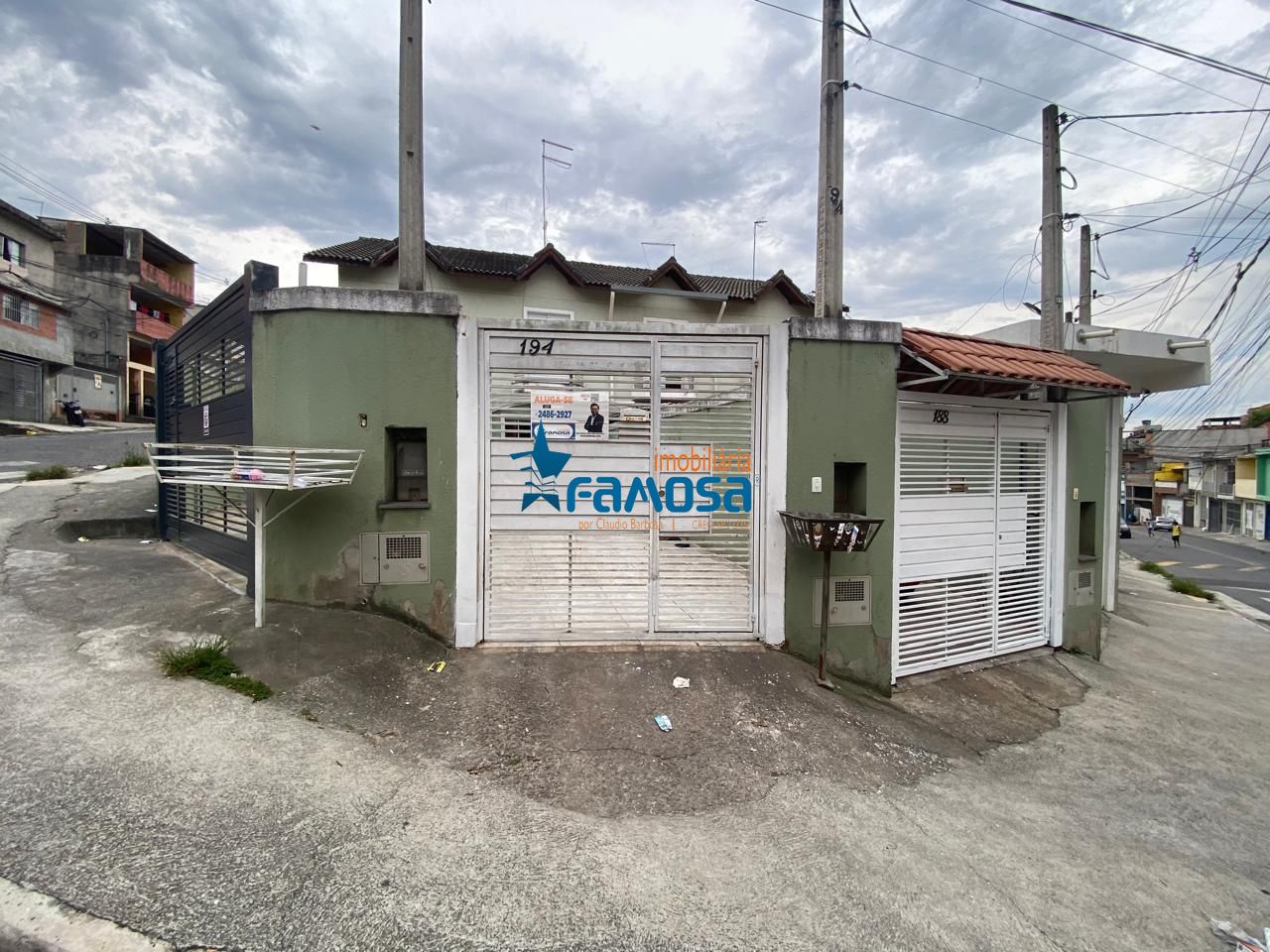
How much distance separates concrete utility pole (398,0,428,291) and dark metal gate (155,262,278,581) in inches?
50.3

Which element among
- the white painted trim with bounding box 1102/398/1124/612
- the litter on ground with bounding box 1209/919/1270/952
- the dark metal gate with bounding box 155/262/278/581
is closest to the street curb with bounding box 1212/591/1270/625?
the white painted trim with bounding box 1102/398/1124/612

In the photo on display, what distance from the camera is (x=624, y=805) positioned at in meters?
3.00

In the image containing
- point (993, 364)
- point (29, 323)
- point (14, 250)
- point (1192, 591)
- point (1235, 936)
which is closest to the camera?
point (1235, 936)

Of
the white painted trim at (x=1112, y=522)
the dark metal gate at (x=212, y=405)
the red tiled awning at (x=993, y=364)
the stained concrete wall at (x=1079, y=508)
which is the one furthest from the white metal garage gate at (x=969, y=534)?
the dark metal gate at (x=212, y=405)

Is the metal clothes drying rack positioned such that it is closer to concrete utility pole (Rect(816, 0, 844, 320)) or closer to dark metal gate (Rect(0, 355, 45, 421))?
concrete utility pole (Rect(816, 0, 844, 320))

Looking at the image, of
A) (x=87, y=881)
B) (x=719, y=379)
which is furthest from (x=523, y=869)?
(x=719, y=379)

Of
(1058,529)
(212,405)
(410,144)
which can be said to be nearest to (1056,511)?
(1058,529)

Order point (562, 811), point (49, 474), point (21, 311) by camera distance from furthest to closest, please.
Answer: point (21, 311) < point (49, 474) < point (562, 811)

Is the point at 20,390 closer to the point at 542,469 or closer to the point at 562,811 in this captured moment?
the point at 542,469

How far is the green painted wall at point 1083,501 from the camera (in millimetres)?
6887

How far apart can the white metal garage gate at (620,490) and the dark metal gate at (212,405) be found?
98.9 inches

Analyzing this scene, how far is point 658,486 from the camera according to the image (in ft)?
16.2

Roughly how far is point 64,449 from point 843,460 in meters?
20.9

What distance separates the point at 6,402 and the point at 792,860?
30972mm
